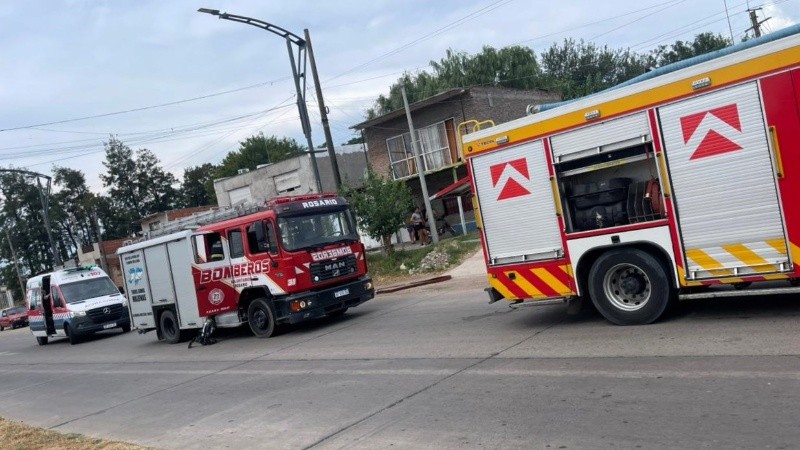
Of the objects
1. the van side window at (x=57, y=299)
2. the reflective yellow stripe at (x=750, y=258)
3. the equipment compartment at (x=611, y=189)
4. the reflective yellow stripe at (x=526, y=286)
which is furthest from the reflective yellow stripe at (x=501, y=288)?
the van side window at (x=57, y=299)

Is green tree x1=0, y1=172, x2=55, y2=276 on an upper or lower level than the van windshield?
upper

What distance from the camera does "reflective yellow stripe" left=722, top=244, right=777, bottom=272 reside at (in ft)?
24.8

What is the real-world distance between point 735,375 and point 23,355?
22.6 m

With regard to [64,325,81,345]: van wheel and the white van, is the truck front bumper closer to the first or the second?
the white van

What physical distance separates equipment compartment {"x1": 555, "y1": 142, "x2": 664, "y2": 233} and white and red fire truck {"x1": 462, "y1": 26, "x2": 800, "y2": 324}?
1 cm

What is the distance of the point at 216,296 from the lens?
49.4 ft

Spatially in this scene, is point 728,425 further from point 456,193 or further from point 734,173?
point 456,193

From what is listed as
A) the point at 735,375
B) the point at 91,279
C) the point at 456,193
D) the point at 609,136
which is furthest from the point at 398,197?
the point at 735,375

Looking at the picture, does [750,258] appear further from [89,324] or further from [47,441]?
[89,324]

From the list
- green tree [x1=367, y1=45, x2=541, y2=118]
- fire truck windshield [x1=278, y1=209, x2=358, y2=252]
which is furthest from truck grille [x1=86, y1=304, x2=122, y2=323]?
green tree [x1=367, y1=45, x2=541, y2=118]

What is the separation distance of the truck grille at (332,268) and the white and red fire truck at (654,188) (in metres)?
4.72

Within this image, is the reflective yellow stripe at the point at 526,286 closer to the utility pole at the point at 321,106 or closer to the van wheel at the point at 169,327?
the van wheel at the point at 169,327

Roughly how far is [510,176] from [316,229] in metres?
5.65

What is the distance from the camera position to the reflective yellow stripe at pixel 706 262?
786 cm
